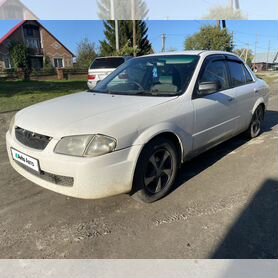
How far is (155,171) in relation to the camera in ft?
10.5

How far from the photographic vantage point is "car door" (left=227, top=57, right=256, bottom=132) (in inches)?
180

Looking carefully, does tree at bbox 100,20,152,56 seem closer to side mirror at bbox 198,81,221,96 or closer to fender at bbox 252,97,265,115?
fender at bbox 252,97,265,115

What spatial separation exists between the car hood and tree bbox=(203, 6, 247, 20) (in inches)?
952

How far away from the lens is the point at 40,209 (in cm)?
313

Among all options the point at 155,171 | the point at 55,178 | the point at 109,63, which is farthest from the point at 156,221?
the point at 109,63

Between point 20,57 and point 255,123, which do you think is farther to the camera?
point 20,57

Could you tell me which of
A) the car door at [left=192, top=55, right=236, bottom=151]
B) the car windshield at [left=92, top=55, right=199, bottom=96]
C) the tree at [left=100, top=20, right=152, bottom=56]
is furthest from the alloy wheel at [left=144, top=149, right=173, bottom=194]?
the tree at [left=100, top=20, right=152, bottom=56]

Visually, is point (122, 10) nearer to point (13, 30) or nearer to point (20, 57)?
point (20, 57)

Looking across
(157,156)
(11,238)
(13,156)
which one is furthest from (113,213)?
(13,156)

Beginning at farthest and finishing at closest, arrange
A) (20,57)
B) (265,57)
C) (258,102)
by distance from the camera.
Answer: (265,57) < (20,57) < (258,102)

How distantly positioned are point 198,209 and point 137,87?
167 cm

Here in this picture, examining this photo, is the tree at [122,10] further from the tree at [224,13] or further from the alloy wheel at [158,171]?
the alloy wheel at [158,171]

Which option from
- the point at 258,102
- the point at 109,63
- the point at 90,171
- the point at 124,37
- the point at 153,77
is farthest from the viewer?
the point at 124,37

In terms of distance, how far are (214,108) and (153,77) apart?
89cm
